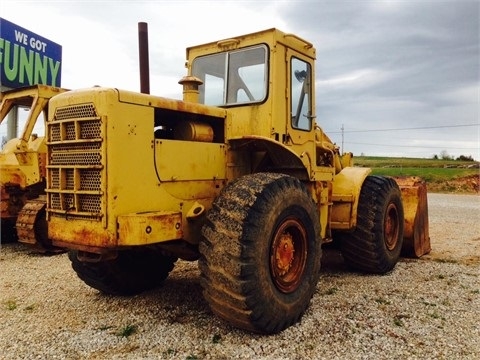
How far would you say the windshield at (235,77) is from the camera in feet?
17.3

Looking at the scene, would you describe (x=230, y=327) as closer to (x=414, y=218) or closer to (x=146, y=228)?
(x=146, y=228)

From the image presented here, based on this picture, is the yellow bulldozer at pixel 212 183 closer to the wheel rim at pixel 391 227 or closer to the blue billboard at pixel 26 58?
the wheel rim at pixel 391 227

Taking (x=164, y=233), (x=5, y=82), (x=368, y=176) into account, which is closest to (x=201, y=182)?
(x=164, y=233)

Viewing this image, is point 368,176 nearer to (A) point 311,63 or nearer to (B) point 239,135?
(A) point 311,63

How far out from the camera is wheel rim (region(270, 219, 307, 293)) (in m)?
4.41

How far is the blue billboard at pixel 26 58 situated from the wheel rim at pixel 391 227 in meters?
12.1

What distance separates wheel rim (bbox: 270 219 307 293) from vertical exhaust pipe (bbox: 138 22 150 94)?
2140 millimetres

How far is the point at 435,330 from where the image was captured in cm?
443

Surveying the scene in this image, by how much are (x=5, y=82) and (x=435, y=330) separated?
13973 mm

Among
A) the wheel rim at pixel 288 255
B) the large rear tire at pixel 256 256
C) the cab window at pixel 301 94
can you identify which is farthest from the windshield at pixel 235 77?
the wheel rim at pixel 288 255

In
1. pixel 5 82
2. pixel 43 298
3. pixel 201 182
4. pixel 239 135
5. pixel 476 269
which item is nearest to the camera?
pixel 201 182

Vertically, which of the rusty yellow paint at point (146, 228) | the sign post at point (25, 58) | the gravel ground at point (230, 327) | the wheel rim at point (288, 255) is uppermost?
the sign post at point (25, 58)

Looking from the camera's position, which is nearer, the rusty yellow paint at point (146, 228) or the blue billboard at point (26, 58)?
the rusty yellow paint at point (146, 228)

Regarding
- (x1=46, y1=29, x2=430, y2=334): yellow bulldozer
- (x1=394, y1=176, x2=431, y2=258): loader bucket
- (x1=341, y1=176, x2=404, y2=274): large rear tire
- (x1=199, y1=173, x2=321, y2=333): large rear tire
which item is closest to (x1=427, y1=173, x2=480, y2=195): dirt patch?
(x1=394, y1=176, x2=431, y2=258): loader bucket
